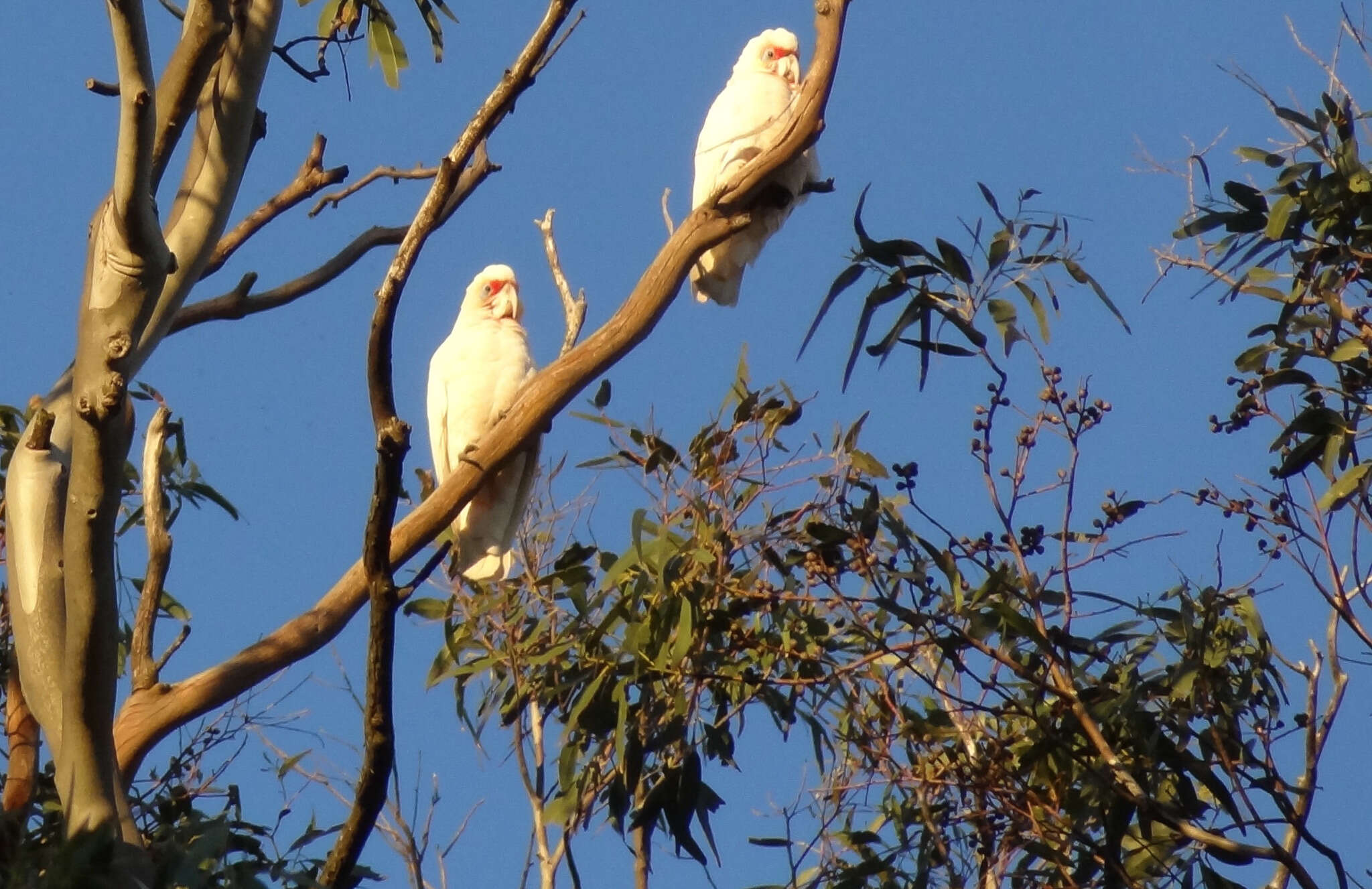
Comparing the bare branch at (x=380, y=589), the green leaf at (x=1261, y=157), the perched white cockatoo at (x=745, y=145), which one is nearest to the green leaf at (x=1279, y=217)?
the green leaf at (x=1261, y=157)

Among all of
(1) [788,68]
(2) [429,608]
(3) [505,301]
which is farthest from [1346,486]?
(3) [505,301]

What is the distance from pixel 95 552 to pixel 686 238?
3.66 ft

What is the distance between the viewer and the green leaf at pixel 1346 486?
2.37 m

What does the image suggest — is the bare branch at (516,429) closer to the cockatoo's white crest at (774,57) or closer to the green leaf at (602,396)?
the green leaf at (602,396)

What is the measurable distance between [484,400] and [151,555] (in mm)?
1584

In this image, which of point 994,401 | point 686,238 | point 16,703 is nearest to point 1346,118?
point 994,401

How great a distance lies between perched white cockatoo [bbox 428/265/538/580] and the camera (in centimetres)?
333

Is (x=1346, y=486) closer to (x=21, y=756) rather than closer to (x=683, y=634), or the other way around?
(x=683, y=634)

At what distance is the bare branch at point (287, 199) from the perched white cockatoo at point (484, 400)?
0.81 metres

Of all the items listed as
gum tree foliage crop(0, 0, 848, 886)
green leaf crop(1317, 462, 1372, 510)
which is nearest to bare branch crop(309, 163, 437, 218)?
gum tree foliage crop(0, 0, 848, 886)

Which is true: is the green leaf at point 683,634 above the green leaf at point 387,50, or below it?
below

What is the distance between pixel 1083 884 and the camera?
89.5 inches

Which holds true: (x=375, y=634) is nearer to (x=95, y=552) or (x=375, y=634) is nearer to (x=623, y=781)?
(x=95, y=552)

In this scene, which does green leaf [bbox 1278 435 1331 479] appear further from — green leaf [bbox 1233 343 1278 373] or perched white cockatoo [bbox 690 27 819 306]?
perched white cockatoo [bbox 690 27 819 306]
